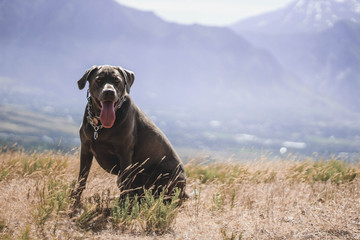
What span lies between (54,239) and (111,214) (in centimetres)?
→ 104

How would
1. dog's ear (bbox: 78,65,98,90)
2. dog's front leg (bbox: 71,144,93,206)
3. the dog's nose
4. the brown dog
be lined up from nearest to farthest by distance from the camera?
the dog's nose → the brown dog → dog's ear (bbox: 78,65,98,90) → dog's front leg (bbox: 71,144,93,206)

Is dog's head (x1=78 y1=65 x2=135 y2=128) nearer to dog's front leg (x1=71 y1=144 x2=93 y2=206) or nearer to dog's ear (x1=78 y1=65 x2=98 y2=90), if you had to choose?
dog's ear (x1=78 y1=65 x2=98 y2=90)

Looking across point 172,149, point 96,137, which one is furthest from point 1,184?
point 172,149

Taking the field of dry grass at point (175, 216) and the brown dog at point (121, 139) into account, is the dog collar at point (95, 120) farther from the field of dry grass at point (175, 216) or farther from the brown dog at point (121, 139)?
the field of dry grass at point (175, 216)

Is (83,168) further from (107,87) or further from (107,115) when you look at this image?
(107,87)

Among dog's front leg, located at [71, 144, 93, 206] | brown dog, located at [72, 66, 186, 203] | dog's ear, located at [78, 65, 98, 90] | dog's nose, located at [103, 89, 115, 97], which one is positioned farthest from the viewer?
dog's front leg, located at [71, 144, 93, 206]

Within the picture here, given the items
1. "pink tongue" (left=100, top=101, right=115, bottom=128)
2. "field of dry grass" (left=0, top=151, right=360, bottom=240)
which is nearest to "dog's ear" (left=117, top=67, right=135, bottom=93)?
"pink tongue" (left=100, top=101, right=115, bottom=128)

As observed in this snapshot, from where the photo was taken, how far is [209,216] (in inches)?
194

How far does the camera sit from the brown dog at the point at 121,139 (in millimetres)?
4484

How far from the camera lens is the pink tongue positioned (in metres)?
4.34

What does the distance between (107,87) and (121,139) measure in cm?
71

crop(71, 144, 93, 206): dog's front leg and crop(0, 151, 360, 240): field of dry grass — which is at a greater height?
crop(71, 144, 93, 206): dog's front leg

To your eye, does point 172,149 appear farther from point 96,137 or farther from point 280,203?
point 280,203

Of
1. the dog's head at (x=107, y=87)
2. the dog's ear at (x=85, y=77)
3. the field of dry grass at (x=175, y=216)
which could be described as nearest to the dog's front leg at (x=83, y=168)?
the field of dry grass at (x=175, y=216)
